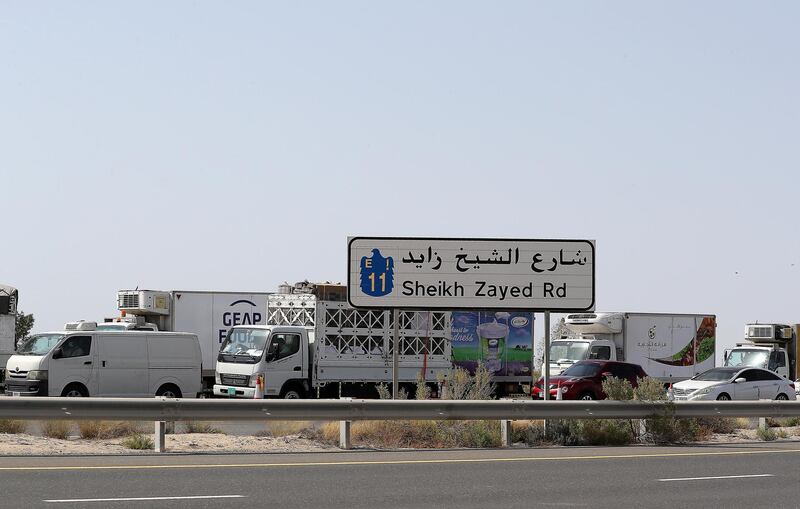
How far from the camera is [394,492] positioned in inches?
505

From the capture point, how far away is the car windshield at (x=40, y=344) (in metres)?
27.1

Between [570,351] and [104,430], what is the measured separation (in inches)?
849

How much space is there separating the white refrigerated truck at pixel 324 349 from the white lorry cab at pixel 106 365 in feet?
3.75

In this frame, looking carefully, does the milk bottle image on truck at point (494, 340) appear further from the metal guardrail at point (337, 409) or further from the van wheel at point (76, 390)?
the metal guardrail at point (337, 409)

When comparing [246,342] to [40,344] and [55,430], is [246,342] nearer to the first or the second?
[40,344]

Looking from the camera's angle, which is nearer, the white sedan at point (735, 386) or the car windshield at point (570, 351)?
the white sedan at point (735, 386)

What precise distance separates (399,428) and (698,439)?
5.97 metres

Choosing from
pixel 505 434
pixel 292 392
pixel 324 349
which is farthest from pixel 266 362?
pixel 505 434

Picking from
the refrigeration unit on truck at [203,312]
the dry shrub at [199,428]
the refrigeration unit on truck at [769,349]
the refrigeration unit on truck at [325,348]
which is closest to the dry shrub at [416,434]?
the dry shrub at [199,428]

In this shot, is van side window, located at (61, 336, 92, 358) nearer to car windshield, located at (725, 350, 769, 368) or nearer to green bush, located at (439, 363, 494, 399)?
green bush, located at (439, 363, 494, 399)

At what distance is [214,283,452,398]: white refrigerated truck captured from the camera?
28391 mm

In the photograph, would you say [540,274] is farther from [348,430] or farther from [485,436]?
[348,430]

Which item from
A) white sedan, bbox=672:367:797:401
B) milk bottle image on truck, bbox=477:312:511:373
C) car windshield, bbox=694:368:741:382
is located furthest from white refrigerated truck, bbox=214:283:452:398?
car windshield, bbox=694:368:741:382

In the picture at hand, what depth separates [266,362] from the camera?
2812cm
